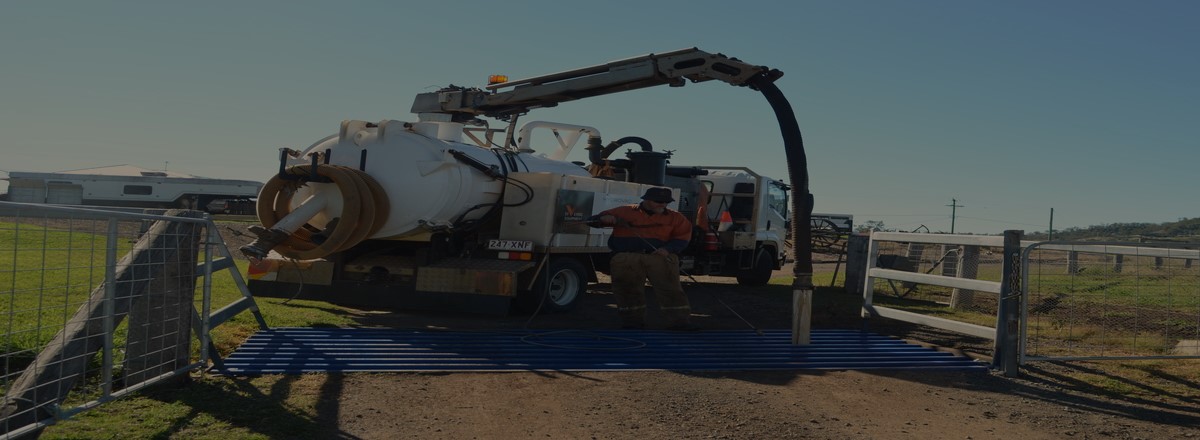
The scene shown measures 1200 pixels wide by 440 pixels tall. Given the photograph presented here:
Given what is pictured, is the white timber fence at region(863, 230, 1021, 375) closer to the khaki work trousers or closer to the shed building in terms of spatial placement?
the khaki work trousers

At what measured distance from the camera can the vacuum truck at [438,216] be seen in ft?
34.8

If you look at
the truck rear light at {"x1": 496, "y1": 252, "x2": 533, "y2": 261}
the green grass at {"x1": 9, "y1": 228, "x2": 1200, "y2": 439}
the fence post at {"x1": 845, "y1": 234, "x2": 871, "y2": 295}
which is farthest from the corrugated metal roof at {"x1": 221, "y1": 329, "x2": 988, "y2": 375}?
the fence post at {"x1": 845, "y1": 234, "x2": 871, "y2": 295}

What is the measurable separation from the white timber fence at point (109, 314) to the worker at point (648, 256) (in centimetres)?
449

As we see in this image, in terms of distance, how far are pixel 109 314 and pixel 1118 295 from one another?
8604 millimetres

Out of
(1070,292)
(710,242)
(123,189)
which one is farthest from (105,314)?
(123,189)

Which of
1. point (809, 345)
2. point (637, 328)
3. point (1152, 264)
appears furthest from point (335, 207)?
point (1152, 264)

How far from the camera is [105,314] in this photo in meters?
5.16

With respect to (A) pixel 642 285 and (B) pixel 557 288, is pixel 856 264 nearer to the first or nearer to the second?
(B) pixel 557 288

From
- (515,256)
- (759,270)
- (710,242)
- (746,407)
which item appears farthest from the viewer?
(759,270)

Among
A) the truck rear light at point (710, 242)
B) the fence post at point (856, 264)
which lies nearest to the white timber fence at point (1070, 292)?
the truck rear light at point (710, 242)

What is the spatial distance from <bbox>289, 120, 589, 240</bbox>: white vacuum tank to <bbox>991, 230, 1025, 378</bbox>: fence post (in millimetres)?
5865

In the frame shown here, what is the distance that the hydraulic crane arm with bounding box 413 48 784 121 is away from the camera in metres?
11.5

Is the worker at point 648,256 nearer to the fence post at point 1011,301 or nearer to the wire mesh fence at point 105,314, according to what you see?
the fence post at point 1011,301

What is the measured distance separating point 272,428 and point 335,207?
5629 mm
